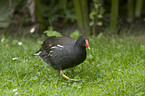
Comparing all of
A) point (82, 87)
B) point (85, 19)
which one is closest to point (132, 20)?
point (85, 19)

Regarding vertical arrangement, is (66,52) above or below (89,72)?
above

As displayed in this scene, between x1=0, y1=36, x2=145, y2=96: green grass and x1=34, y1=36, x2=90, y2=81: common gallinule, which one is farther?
x1=34, y1=36, x2=90, y2=81: common gallinule

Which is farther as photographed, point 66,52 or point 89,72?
point 89,72

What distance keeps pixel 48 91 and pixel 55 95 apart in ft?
0.58

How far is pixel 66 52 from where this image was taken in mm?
4145

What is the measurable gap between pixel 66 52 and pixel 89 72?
784mm

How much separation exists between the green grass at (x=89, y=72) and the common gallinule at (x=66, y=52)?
330 mm

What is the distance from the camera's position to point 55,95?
3.71 metres

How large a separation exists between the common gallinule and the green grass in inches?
13.0

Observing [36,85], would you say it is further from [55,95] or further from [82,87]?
[82,87]

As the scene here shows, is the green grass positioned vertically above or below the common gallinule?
below

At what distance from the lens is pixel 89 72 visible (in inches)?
183

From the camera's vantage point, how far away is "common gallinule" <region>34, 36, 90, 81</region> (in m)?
4.09

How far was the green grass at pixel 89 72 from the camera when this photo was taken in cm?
378
